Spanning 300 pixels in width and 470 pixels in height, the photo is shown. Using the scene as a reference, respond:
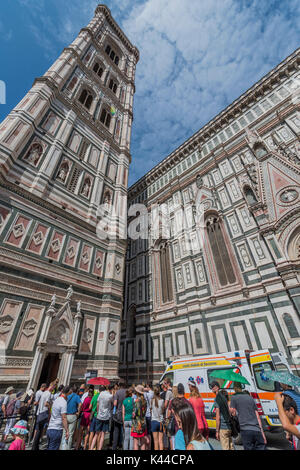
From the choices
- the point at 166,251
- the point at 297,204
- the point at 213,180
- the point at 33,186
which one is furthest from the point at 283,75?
the point at 33,186

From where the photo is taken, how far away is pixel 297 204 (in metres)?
10.6

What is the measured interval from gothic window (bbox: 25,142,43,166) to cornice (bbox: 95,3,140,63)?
2357 centimetres

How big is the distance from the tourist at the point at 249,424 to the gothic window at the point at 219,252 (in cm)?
917

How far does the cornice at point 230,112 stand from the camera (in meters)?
15.2

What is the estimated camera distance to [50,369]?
28.0 feet

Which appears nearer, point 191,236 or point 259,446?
point 259,446

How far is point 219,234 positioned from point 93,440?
11954 millimetres

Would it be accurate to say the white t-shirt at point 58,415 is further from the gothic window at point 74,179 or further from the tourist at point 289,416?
the gothic window at point 74,179

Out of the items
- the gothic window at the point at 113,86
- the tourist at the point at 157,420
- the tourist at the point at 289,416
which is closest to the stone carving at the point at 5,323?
the tourist at the point at 157,420

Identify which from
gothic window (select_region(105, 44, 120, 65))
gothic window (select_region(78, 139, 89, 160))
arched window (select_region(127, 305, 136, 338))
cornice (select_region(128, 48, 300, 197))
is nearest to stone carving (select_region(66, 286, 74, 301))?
arched window (select_region(127, 305, 136, 338))

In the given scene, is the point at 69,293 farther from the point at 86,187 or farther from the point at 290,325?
the point at 290,325

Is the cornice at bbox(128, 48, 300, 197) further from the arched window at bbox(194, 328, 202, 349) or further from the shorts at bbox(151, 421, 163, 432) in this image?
the shorts at bbox(151, 421, 163, 432)

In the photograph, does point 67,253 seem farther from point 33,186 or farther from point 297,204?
point 297,204
